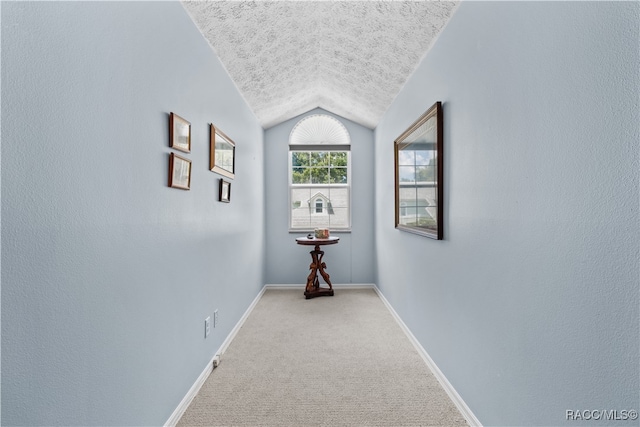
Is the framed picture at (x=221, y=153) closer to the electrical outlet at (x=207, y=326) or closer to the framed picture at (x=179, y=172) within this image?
the framed picture at (x=179, y=172)

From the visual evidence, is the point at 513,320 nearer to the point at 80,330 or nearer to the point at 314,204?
the point at 80,330

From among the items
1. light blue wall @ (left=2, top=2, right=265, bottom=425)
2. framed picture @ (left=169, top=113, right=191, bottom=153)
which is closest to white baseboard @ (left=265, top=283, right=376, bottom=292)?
light blue wall @ (left=2, top=2, right=265, bottom=425)

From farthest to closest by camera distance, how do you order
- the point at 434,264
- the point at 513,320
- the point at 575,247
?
1. the point at 434,264
2. the point at 513,320
3. the point at 575,247

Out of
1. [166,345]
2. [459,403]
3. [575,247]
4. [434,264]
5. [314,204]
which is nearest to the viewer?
[575,247]

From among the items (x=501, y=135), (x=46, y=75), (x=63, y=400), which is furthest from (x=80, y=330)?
(x=501, y=135)

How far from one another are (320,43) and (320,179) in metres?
2.14

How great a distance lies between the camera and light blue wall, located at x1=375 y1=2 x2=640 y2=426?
0.80 meters

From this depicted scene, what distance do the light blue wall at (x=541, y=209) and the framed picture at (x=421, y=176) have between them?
8cm

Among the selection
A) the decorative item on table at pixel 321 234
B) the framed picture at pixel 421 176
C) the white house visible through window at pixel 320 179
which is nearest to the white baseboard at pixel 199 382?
the decorative item on table at pixel 321 234

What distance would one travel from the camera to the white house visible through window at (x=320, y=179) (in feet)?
14.9

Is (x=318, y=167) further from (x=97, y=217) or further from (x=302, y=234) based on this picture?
(x=97, y=217)

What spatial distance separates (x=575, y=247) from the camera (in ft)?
3.04

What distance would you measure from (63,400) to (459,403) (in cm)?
181

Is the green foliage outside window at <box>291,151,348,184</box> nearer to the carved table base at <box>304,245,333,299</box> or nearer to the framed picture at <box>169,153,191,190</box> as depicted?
the carved table base at <box>304,245,333,299</box>
